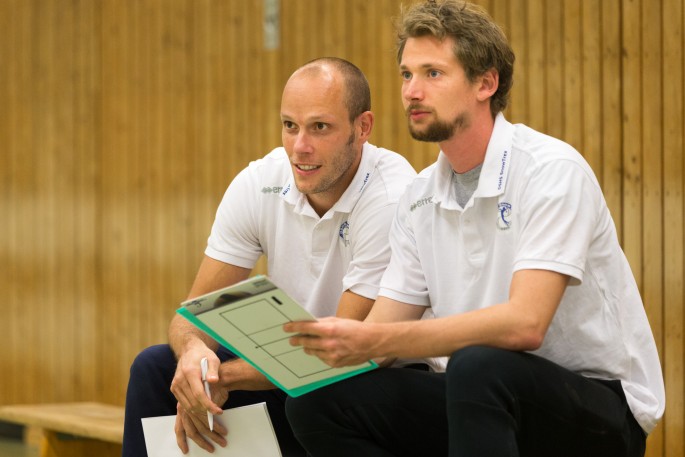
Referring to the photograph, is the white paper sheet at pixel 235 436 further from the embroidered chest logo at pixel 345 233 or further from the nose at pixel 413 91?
the nose at pixel 413 91

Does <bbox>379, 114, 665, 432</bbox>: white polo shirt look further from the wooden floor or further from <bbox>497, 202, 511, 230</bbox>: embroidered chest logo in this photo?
the wooden floor

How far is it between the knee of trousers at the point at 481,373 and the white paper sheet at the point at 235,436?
0.67 meters

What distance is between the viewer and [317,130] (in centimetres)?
264

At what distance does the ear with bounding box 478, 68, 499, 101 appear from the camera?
2.34 m

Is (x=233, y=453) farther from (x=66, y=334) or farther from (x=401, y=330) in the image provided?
(x=66, y=334)

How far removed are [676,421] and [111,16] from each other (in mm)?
3566

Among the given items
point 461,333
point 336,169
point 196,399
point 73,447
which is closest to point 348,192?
point 336,169

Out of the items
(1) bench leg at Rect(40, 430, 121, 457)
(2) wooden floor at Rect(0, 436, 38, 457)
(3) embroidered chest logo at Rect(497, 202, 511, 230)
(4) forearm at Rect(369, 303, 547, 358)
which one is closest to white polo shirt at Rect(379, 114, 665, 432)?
(3) embroidered chest logo at Rect(497, 202, 511, 230)

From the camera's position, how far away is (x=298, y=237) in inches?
111

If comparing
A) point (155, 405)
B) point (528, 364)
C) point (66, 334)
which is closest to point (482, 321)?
point (528, 364)

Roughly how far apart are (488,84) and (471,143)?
0.48 feet

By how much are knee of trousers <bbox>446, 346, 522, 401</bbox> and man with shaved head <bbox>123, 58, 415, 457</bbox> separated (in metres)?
0.68

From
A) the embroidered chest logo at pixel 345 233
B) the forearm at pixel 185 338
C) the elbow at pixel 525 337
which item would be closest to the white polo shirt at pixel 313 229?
the embroidered chest logo at pixel 345 233

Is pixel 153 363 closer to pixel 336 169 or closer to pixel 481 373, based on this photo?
pixel 336 169
